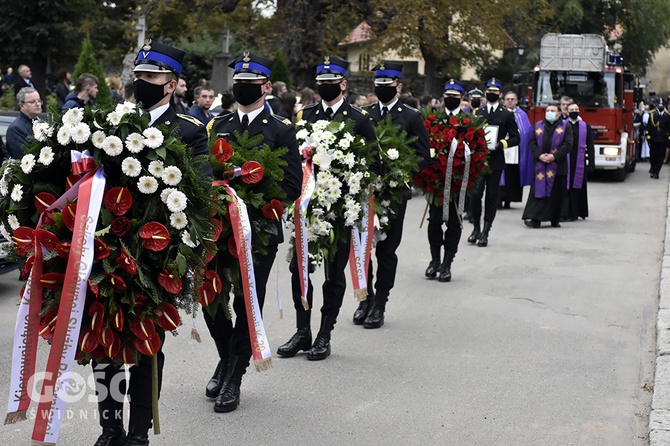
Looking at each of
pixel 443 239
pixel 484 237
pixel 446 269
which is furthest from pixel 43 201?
pixel 484 237

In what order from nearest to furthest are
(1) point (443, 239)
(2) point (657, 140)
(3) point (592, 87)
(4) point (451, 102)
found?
(1) point (443, 239)
(4) point (451, 102)
(3) point (592, 87)
(2) point (657, 140)

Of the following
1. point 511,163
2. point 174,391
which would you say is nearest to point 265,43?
point 511,163

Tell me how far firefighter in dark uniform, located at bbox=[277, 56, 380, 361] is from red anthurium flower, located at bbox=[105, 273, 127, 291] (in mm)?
A: 3143

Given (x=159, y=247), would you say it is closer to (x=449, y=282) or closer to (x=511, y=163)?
(x=449, y=282)

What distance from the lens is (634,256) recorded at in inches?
545

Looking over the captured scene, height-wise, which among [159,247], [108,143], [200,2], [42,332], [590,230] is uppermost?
[200,2]

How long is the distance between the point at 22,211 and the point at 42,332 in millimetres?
583

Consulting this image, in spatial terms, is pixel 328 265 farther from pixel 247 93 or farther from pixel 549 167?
pixel 549 167

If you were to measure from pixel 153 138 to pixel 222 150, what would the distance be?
1.07 metres

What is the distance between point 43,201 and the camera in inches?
189

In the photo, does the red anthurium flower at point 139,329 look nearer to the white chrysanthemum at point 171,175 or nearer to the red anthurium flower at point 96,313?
the red anthurium flower at point 96,313

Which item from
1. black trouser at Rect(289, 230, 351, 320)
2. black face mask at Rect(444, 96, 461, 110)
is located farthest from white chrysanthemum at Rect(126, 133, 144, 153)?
black face mask at Rect(444, 96, 461, 110)

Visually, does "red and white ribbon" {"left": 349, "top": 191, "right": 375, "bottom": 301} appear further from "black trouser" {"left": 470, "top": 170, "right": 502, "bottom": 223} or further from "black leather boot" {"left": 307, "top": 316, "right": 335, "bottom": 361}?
"black trouser" {"left": 470, "top": 170, "right": 502, "bottom": 223}

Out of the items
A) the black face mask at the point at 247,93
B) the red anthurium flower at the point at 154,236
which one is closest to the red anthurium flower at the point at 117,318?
the red anthurium flower at the point at 154,236
